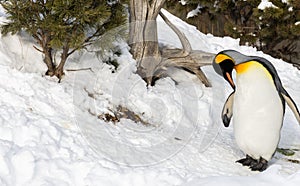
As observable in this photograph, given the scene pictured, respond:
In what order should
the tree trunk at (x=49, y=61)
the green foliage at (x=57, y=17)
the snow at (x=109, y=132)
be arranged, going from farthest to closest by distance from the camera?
the tree trunk at (x=49, y=61)
the green foliage at (x=57, y=17)
the snow at (x=109, y=132)

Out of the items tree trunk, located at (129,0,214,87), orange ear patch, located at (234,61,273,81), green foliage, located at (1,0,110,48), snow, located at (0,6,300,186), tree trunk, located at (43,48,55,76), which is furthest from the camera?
tree trunk, located at (129,0,214,87)

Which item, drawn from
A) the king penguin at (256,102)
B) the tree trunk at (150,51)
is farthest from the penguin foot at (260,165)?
the tree trunk at (150,51)

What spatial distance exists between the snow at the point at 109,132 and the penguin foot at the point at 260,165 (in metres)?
0.06

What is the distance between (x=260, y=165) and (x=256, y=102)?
0.39 m

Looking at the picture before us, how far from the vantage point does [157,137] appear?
8.73 feet

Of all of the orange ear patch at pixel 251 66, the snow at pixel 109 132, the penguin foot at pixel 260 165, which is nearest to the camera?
the snow at pixel 109 132

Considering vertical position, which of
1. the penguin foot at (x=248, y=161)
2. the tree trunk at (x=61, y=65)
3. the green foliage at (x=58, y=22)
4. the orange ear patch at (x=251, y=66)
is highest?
the green foliage at (x=58, y=22)

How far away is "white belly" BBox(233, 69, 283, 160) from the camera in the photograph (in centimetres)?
229

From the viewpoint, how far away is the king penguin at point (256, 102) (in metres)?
2.29

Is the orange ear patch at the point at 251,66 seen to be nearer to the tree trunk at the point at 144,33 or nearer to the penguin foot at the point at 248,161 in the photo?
the penguin foot at the point at 248,161

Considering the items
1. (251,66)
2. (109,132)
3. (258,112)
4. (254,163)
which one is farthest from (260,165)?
(109,132)

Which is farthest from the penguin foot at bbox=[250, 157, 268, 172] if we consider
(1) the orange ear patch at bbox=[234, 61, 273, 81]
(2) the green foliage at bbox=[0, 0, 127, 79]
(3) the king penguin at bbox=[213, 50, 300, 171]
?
(2) the green foliage at bbox=[0, 0, 127, 79]

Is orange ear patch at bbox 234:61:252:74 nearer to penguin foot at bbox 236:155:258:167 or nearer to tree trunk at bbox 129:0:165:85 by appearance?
penguin foot at bbox 236:155:258:167

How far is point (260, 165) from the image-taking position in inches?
94.7
